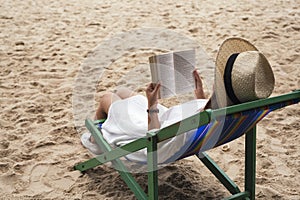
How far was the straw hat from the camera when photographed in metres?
1.95

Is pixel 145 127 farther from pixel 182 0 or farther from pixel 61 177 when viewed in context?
pixel 182 0

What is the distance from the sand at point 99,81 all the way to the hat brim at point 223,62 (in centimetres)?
77

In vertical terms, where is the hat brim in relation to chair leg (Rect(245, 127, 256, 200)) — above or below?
above

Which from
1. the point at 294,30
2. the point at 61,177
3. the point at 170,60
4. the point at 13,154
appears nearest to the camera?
the point at 170,60

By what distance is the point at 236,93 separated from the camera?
2.00 meters

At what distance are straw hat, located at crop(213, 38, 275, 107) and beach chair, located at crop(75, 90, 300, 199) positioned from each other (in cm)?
6

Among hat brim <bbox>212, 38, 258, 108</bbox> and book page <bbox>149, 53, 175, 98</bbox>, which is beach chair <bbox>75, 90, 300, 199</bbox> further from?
book page <bbox>149, 53, 175, 98</bbox>

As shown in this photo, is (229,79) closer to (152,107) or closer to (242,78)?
Answer: (242,78)

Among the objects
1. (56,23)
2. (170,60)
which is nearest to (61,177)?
(170,60)

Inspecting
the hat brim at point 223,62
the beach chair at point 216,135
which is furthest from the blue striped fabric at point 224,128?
the hat brim at point 223,62

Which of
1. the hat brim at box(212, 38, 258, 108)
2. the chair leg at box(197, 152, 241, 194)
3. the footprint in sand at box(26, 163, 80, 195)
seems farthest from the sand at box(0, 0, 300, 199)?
the hat brim at box(212, 38, 258, 108)

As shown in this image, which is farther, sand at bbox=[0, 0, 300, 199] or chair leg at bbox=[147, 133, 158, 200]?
sand at bbox=[0, 0, 300, 199]

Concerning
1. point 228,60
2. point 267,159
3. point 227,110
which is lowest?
point 267,159

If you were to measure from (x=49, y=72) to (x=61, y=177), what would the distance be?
1785 millimetres
